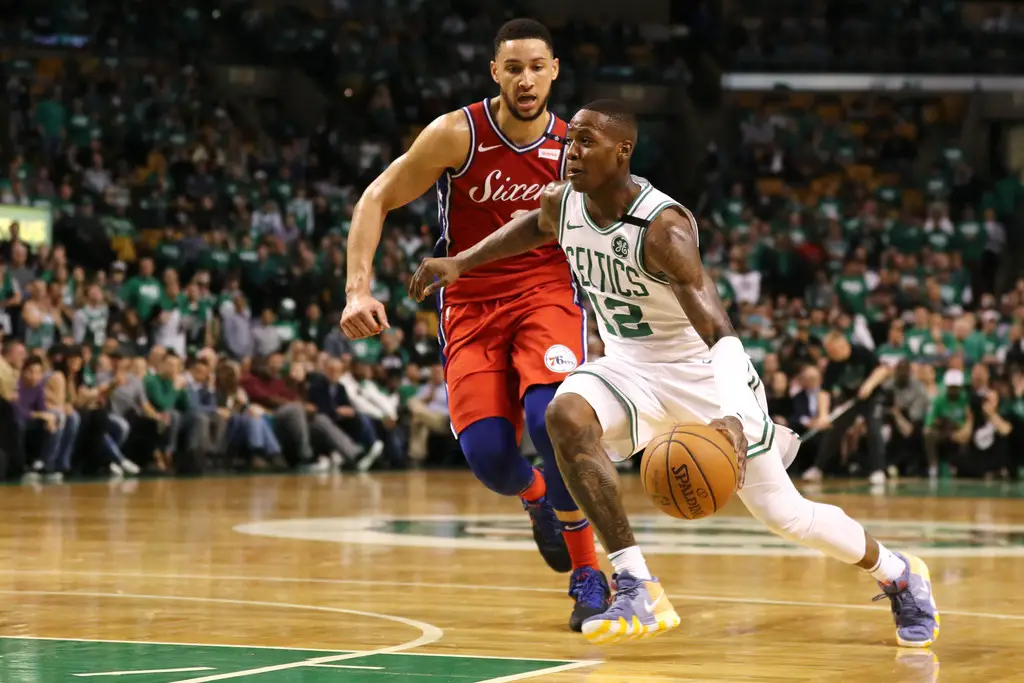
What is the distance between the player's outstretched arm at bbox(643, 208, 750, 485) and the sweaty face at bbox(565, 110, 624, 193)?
10.2 inches

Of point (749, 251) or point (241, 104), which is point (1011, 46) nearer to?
point (749, 251)

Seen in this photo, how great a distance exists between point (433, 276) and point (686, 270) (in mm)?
1172

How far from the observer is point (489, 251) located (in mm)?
6293

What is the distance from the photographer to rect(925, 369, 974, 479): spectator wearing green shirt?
17500mm

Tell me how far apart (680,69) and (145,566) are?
68.8 feet

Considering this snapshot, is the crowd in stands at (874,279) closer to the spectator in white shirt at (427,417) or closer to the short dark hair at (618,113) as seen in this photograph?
the spectator in white shirt at (427,417)

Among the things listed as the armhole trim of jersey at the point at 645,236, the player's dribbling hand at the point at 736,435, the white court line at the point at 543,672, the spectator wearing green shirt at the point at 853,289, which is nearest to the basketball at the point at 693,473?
the player's dribbling hand at the point at 736,435

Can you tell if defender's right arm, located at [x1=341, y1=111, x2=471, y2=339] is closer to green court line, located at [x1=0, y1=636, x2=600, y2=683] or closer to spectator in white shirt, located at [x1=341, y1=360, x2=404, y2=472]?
green court line, located at [x1=0, y1=636, x2=600, y2=683]

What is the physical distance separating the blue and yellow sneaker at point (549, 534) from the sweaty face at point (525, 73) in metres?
1.69

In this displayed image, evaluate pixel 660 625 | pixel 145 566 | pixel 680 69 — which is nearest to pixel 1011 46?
pixel 680 69

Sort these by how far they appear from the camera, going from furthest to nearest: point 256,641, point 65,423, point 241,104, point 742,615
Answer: point 241,104
point 65,423
point 742,615
point 256,641

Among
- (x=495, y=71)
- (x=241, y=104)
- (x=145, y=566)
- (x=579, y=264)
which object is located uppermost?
(x=241, y=104)

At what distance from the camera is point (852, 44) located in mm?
28281

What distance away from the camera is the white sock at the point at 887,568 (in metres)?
5.96
